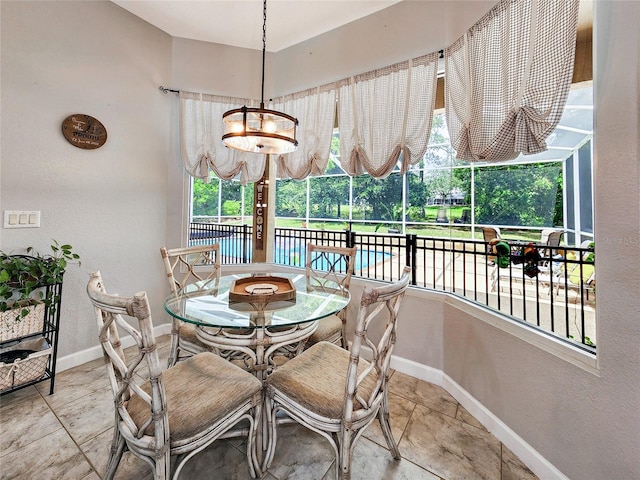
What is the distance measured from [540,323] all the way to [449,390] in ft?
2.92

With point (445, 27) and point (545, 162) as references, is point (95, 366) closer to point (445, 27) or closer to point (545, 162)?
point (545, 162)

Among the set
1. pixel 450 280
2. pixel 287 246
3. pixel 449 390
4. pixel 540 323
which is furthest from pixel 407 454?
pixel 287 246

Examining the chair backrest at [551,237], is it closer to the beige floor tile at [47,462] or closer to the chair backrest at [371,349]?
the chair backrest at [371,349]

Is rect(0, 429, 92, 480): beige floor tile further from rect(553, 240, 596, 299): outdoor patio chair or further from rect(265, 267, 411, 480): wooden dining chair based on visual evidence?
rect(553, 240, 596, 299): outdoor patio chair

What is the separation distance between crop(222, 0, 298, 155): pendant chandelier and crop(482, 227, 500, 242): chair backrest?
5.08 ft

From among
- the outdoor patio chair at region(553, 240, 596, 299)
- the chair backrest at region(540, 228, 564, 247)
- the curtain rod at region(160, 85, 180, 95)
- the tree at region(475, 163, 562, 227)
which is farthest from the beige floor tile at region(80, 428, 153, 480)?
the curtain rod at region(160, 85, 180, 95)

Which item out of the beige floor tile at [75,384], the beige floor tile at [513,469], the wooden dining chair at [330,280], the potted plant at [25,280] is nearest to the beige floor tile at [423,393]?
the beige floor tile at [513,469]

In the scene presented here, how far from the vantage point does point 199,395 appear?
122 centimetres

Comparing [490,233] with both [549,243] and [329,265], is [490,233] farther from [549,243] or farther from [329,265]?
[329,265]

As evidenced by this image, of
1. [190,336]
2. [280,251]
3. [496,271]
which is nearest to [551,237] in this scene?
[496,271]

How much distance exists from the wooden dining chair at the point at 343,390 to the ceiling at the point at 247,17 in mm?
2628

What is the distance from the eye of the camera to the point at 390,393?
6.72 ft

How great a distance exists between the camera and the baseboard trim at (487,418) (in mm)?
1373

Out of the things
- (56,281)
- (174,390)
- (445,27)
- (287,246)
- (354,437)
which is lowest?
(354,437)
